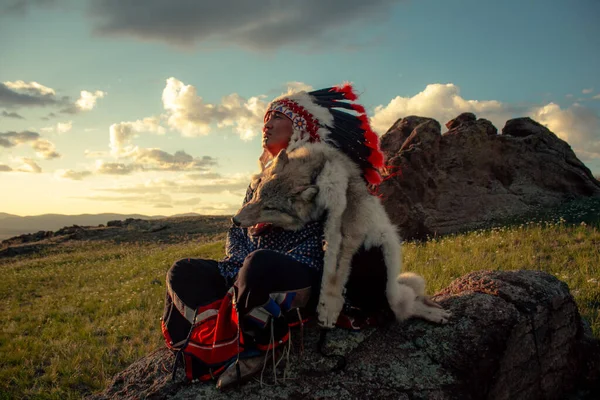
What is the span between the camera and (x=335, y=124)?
3.87m

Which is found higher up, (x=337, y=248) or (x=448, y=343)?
(x=337, y=248)

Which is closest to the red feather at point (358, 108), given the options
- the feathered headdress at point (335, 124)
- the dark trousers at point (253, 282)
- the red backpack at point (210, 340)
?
the feathered headdress at point (335, 124)

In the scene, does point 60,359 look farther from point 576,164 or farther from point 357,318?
point 576,164

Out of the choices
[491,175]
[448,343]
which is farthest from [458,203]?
[448,343]

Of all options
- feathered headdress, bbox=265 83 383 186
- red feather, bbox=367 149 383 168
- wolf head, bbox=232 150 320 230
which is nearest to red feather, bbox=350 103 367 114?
feathered headdress, bbox=265 83 383 186

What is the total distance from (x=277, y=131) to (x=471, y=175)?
11523mm

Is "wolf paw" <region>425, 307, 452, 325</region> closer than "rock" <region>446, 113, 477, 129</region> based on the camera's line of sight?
Yes

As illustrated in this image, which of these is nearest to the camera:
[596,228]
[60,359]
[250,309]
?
[250,309]

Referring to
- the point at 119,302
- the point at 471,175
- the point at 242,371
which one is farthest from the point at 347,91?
the point at 471,175

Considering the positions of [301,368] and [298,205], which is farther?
[298,205]

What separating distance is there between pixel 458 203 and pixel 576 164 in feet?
19.4

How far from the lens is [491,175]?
563 inches

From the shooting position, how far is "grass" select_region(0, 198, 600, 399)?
538 cm

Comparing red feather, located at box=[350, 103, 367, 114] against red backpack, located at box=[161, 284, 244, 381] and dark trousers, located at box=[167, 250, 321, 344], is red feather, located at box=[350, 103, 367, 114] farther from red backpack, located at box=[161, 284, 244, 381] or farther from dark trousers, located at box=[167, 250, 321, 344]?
red backpack, located at box=[161, 284, 244, 381]
